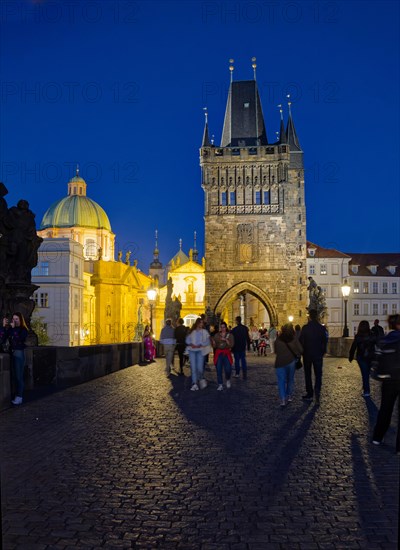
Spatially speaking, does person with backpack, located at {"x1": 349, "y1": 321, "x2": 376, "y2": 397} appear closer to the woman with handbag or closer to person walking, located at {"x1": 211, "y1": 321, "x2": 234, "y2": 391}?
the woman with handbag

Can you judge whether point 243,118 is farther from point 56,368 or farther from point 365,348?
point 365,348

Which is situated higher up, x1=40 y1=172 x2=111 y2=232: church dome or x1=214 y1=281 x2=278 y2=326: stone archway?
x1=40 y1=172 x2=111 y2=232: church dome

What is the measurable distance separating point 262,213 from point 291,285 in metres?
6.64

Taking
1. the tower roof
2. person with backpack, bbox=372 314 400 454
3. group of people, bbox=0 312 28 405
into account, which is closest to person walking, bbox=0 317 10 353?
group of people, bbox=0 312 28 405

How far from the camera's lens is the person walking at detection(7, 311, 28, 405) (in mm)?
11359

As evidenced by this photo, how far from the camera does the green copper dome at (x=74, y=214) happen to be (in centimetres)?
9238

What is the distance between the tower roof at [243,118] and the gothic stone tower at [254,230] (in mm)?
1015

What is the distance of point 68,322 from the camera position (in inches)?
2739

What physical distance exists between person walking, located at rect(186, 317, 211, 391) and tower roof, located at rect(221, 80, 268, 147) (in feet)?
158

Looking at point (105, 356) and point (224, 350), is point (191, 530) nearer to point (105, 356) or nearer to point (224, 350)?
point (224, 350)

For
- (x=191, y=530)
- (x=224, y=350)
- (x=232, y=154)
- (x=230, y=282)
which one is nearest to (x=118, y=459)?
(x=191, y=530)

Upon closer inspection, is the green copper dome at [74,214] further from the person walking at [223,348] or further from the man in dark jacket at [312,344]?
the man in dark jacket at [312,344]

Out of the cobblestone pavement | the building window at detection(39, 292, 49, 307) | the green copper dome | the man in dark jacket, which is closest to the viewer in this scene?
the cobblestone pavement

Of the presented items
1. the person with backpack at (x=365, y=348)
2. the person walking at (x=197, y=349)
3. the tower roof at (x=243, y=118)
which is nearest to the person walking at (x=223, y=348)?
the person walking at (x=197, y=349)
